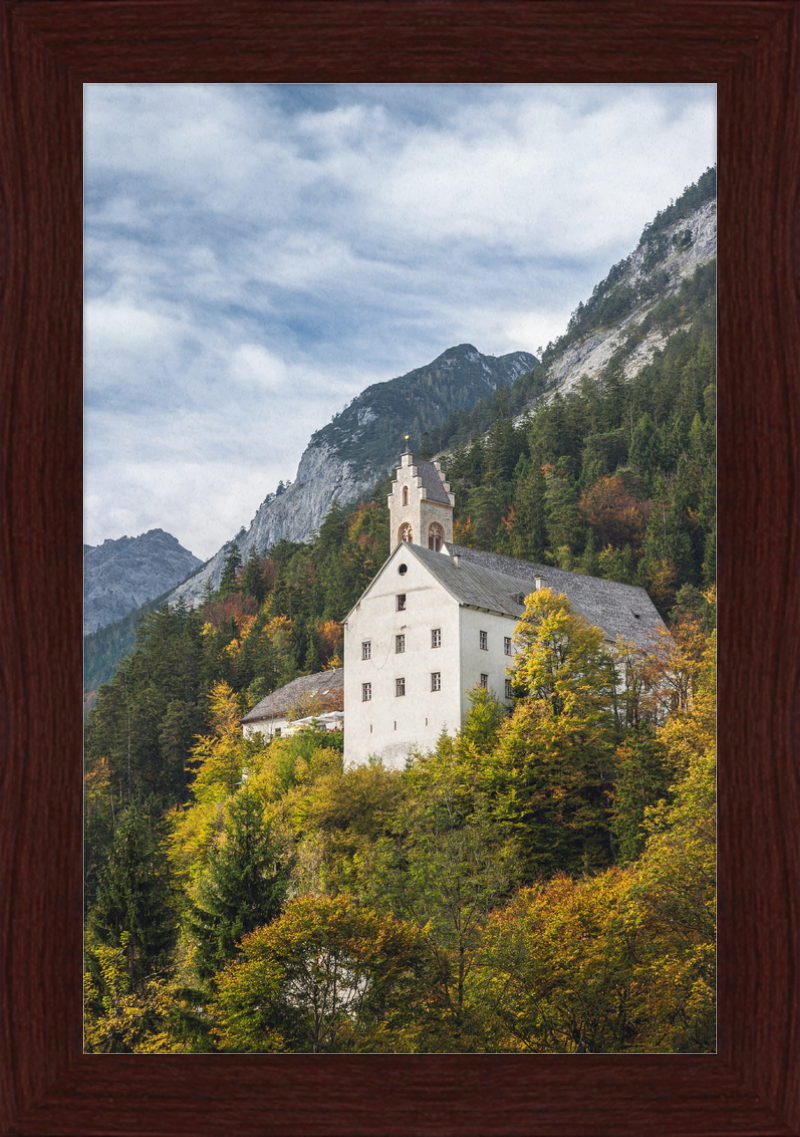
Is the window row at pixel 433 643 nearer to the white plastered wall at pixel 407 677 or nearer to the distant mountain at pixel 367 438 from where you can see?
the white plastered wall at pixel 407 677

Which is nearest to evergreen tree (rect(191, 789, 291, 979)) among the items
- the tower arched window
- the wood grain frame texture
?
the tower arched window

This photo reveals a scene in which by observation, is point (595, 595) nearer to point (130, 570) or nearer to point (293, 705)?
point (293, 705)

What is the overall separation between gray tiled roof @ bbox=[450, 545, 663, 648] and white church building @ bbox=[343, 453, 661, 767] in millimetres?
15

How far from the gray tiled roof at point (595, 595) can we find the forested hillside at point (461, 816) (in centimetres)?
25

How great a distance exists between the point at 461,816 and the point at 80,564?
1134 centimetres

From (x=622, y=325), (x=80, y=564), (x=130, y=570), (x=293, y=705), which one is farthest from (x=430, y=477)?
(x=80, y=564)

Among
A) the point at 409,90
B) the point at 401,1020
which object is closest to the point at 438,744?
the point at 401,1020

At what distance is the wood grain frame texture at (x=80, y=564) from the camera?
2143 millimetres

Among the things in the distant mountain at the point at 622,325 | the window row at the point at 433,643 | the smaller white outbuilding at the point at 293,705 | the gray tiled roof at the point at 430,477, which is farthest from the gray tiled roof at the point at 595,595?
the distant mountain at the point at 622,325
